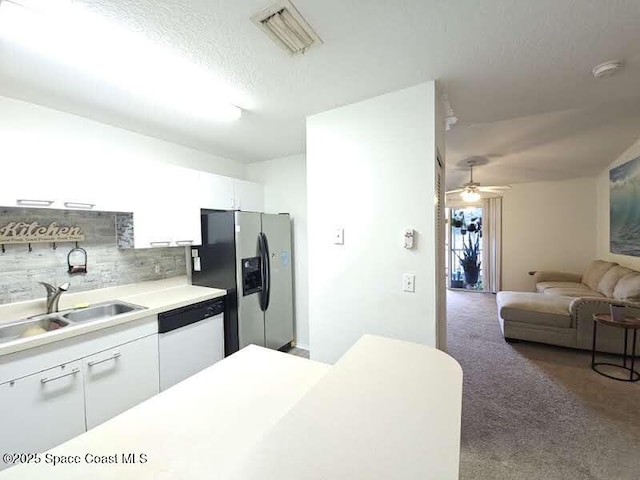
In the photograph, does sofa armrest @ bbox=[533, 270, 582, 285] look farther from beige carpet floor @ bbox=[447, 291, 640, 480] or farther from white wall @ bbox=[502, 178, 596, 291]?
beige carpet floor @ bbox=[447, 291, 640, 480]

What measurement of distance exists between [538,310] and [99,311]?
4543 mm

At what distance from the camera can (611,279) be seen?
3557mm

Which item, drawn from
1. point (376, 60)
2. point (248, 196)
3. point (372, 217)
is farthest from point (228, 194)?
point (376, 60)

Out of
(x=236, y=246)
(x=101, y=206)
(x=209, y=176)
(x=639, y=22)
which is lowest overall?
(x=236, y=246)

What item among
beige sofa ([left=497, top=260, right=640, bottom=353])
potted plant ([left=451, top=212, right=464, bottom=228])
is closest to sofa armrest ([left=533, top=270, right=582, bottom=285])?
beige sofa ([left=497, top=260, right=640, bottom=353])

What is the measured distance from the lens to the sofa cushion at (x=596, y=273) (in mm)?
3936

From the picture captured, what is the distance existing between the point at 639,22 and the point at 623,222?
395cm

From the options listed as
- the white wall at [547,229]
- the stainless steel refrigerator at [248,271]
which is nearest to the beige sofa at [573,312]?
the white wall at [547,229]

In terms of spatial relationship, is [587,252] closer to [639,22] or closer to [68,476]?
[639,22]

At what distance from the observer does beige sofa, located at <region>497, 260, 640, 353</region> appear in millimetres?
2863

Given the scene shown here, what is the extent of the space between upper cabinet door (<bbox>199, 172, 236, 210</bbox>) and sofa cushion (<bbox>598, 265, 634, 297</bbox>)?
4.93 metres

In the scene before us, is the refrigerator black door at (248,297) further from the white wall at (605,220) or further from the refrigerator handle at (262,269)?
the white wall at (605,220)

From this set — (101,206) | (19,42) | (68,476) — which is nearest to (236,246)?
(101,206)

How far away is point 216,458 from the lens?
68cm
